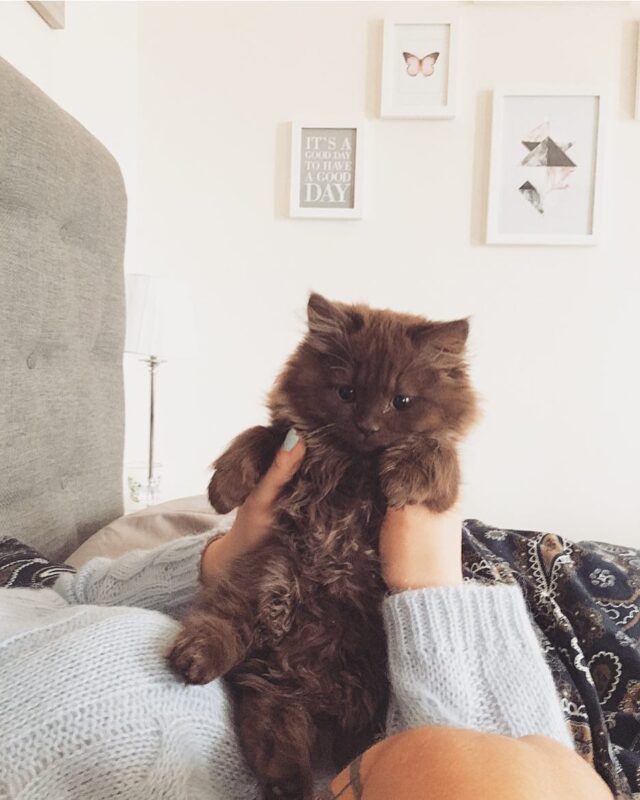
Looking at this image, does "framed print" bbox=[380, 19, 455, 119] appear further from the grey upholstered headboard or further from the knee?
the knee

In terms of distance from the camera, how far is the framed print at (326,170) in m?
2.68

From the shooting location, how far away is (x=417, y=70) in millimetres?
2615

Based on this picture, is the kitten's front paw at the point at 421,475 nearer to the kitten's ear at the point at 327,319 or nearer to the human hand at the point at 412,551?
the human hand at the point at 412,551

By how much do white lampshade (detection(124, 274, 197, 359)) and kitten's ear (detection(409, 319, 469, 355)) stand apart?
1.36 m

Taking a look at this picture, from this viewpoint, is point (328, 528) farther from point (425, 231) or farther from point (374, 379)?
point (425, 231)

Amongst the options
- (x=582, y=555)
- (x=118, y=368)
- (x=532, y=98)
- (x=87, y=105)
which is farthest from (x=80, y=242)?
(x=532, y=98)

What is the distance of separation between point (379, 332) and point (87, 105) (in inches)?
70.4

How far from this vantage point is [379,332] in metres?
1.00

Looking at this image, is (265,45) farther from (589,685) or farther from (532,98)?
(589,685)

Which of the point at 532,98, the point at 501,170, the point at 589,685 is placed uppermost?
the point at 532,98

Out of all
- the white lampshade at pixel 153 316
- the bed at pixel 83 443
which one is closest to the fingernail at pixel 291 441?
the bed at pixel 83 443

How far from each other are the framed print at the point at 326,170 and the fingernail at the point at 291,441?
1.94m

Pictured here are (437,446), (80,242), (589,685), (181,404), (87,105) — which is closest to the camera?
(437,446)

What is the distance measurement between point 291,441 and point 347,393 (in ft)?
0.37
